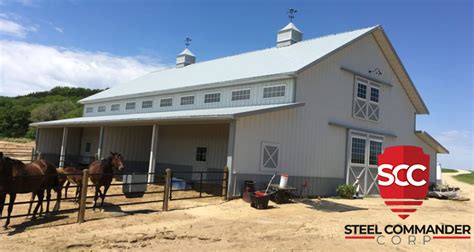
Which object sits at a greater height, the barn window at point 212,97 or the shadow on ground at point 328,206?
the barn window at point 212,97

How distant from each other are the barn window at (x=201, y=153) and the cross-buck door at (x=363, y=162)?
6599 mm

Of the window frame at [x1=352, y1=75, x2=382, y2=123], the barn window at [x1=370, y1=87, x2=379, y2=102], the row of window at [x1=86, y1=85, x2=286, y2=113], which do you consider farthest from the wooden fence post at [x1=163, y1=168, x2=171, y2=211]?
the barn window at [x1=370, y1=87, x2=379, y2=102]

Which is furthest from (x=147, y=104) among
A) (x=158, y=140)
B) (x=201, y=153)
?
(x=201, y=153)

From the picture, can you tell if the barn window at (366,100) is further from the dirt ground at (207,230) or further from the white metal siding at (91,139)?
the white metal siding at (91,139)

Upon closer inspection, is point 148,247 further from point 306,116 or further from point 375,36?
point 375,36

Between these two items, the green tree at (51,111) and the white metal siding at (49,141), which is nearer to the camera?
the white metal siding at (49,141)

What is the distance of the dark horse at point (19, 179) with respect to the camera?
28.0ft

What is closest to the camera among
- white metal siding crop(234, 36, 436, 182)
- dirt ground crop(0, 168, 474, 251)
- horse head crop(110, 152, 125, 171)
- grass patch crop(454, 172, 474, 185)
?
dirt ground crop(0, 168, 474, 251)

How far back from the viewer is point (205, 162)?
18.9 m

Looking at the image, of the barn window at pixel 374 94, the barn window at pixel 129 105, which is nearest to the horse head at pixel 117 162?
the barn window at pixel 374 94

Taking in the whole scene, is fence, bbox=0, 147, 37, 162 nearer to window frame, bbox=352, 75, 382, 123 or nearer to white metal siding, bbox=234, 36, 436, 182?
white metal siding, bbox=234, 36, 436, 182

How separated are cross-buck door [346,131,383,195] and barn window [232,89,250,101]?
16.3 feet

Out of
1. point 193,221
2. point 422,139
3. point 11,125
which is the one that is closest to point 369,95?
point 422,139

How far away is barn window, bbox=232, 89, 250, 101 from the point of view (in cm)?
1781
